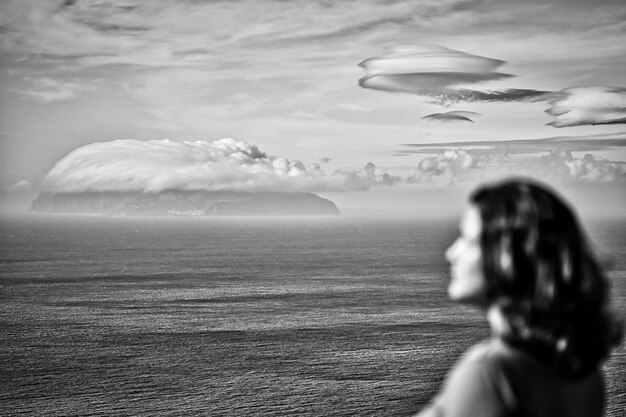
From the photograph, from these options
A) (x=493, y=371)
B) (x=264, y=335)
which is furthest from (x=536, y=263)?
(x=264, y=335)

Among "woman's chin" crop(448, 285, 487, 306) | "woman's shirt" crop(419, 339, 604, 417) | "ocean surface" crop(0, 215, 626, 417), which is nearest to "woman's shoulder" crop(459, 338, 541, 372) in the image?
"woman's shirt" crop(419, 339, 604, 417)

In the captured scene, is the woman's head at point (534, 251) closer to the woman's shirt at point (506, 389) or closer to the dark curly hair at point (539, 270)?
the dark curly hair at point (539, 270)

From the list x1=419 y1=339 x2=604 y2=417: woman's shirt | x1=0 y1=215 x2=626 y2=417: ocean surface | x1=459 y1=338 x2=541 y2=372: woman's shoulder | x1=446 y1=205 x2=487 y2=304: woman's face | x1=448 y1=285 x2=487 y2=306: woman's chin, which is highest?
x1=446 y1=205 x2=487 y2=304: woman's face

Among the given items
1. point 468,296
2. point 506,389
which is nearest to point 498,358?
point 506,389

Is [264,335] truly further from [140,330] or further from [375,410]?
[375,410]

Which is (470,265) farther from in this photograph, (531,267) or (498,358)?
(498,358)

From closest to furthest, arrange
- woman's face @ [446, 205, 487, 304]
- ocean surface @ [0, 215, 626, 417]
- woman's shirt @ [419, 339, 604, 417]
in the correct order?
woman's shirt @ [419, 339, 604, 417] → woman's face @ [446, 205, 487, 304] → ocean surface @ [0, 215, 626, 417]

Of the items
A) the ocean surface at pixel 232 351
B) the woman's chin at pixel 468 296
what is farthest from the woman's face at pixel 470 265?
the ocean surface at pixel 232 351

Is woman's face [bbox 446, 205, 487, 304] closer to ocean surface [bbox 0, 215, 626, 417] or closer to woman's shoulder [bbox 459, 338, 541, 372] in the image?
woman's shoulder [bbox 459, 338, 541, 372]

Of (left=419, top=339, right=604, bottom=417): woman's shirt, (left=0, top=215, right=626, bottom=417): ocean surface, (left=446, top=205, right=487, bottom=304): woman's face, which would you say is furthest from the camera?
(left=0, top=215, right=626, bottom=417): ocean surface
